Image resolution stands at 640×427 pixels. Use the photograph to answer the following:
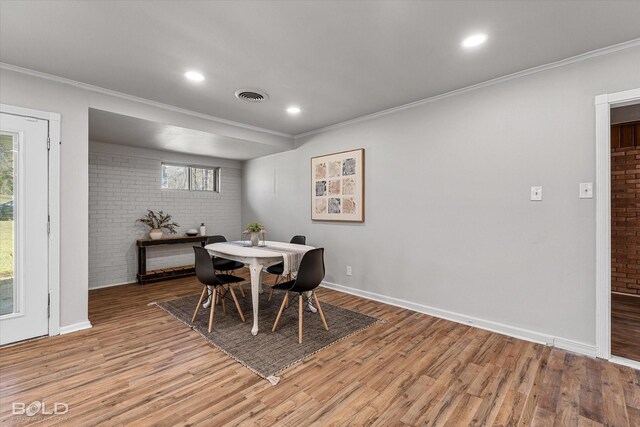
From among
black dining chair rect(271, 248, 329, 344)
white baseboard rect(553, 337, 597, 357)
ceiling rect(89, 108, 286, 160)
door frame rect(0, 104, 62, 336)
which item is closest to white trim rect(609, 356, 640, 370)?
white baseboard rect(553, 337, 597, 357)

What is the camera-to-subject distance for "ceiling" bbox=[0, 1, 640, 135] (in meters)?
1.82

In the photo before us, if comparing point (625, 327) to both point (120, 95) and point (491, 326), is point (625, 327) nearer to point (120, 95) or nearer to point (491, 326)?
point (491, 326)

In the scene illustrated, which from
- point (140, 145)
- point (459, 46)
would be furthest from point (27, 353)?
point (459, 46)

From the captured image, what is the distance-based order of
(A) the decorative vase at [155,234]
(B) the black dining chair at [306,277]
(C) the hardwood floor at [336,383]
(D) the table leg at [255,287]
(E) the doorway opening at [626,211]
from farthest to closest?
(A) the decorative vase at [155,234], (E) the doorway opening at [626,211], (D) the table leg at [255,287], (B) the black dining chair at [306,277], (C) the hardwood floor at [336,383]

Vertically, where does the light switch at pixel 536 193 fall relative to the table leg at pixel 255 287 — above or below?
above

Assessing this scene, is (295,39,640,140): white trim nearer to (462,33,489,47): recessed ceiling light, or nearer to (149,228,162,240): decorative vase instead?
(462,33,489,47): recessed ceiling light

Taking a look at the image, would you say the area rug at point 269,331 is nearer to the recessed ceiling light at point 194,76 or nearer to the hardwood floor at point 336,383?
the hardwood floor at point 336,383

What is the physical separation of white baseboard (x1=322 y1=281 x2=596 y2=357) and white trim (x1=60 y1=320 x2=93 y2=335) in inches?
121

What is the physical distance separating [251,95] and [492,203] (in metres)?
2.75

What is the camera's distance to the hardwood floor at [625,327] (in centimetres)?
239

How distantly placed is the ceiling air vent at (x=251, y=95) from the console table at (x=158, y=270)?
2493 millimetres

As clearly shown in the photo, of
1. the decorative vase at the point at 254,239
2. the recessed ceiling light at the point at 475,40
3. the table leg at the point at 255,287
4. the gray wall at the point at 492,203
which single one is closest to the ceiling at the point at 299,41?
the recessed ceiling light at the point at 475,40

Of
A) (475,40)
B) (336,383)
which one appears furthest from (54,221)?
(475,40)

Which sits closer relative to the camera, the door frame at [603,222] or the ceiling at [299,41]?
the ceiling at [299,41]
